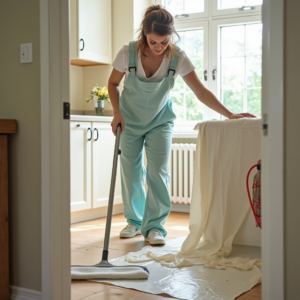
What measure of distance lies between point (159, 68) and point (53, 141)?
134 centimetres

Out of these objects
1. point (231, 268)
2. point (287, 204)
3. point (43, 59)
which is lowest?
point (231, 268)

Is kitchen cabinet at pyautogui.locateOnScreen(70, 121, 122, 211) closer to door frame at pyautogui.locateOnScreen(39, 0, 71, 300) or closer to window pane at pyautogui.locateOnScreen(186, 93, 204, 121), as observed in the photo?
window pane at pyautogui.locateOnScreen(186, 93, 204, 121)

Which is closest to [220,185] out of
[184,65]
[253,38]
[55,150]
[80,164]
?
[184,65]

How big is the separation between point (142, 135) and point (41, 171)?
1.38 metres

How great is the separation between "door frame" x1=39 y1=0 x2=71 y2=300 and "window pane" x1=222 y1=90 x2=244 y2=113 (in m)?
2.68

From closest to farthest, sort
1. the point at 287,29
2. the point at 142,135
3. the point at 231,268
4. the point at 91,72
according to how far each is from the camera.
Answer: the point at 287,29
the point at 231,268
the point at 142,135
the point at 91,72

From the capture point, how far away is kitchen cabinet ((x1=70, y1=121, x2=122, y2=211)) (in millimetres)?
3717

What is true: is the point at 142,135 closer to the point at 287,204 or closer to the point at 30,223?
the point at 30,223

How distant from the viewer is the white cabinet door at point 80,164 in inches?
145

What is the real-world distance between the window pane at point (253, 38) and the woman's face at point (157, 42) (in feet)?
5.21

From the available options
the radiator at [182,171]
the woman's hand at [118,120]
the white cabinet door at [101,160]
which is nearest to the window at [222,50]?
the radiator at [182,171]

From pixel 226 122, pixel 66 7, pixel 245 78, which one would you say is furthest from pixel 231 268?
pixel 245 78

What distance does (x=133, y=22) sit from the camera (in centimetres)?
439

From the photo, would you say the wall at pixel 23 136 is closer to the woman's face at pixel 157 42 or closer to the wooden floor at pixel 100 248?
the wooden floor at pixel 100 248
